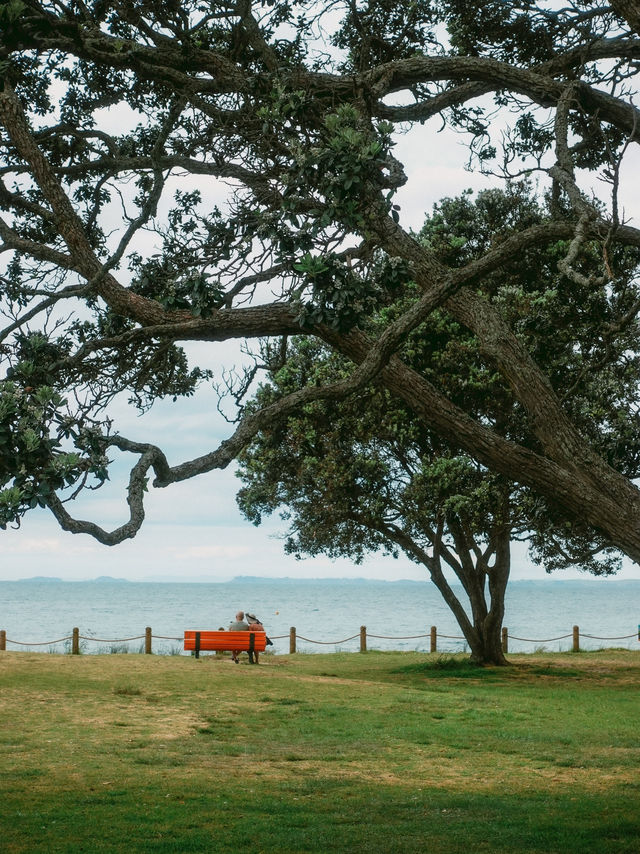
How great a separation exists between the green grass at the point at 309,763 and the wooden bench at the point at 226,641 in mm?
2010

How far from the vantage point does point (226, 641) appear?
24375mm

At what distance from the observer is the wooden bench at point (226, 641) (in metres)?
24.0

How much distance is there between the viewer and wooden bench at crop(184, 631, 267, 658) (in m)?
24.0

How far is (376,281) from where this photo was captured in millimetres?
8430

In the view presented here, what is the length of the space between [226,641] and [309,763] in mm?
12913

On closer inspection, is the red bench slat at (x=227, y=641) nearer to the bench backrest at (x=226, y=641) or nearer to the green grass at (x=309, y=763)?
the bench backrest at (x=226, y=641)

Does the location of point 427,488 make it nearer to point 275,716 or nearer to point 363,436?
point 363,436

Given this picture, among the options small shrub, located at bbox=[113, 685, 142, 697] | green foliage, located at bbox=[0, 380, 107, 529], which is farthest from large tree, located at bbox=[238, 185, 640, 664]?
green foliage, located at bbox=[0, 380, 107, 529]

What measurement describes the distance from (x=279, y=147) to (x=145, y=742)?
26.9ft

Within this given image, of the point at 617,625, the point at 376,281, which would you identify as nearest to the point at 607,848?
the point at 376,281

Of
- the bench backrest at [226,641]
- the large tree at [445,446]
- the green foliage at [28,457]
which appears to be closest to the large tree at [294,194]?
the green foliage at [28,457]

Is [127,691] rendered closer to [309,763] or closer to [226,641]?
[226,641]

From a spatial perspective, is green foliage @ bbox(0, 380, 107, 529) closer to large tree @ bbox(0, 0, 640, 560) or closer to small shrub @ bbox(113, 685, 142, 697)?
large tree @ bbox(0, 0, 640, 560)

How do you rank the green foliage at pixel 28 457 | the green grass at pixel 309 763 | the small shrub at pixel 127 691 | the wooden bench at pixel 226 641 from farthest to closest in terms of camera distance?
1. the wooden bench at pixel 226 641
2. the small shrub at pixel 127 691
3. the green grass at pixel 309 763
4. the green foliage at pixel 28 457
